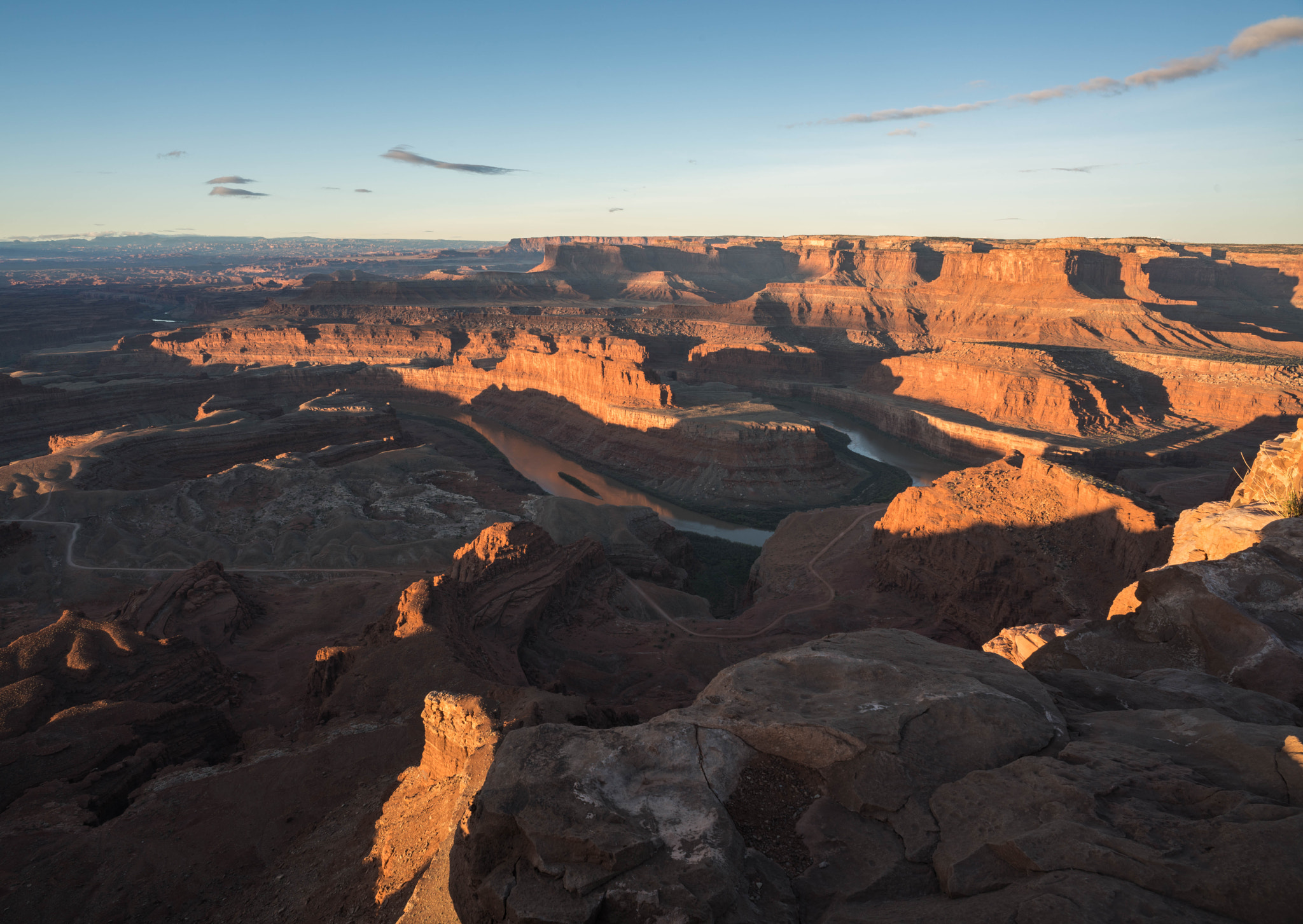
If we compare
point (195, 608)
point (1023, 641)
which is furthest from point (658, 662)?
point (195, 608)

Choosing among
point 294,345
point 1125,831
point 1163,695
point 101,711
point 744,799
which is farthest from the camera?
point 294,345

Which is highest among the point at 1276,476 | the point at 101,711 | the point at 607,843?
the point at 1276,476

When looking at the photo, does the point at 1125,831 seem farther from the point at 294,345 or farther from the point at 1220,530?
the point at 294,345

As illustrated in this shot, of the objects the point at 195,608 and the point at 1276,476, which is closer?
the point at 1276,476

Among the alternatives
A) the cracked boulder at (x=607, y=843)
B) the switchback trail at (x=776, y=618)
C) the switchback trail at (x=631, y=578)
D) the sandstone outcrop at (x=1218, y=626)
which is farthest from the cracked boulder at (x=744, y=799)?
the switchback trail at (x=631, y=578)

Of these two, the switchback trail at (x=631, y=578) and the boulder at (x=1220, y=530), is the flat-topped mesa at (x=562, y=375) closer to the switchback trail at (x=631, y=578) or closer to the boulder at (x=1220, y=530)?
the switchback trail at (x=631, y=578)

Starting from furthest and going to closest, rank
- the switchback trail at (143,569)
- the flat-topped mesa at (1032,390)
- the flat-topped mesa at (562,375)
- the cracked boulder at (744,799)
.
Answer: the flat-topped mesa at (562,375) → the flat-topped mesa at (1032,390) → the switchback trail at (143,569) → the cracked boulder at (744,799)

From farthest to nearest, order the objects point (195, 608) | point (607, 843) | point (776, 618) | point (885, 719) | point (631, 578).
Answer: point (631, 578)
point (776, 618)
point (195, 608)
point (885, 719)
point (607, 843)
